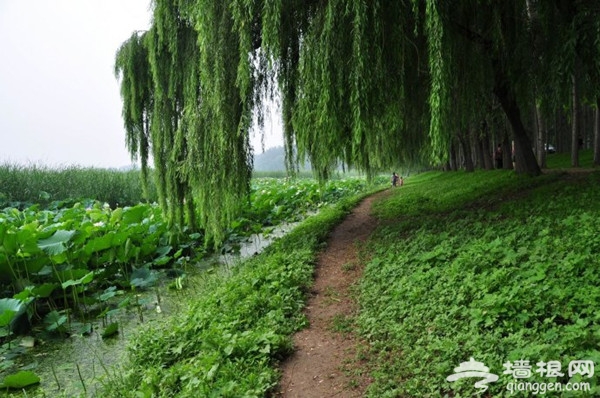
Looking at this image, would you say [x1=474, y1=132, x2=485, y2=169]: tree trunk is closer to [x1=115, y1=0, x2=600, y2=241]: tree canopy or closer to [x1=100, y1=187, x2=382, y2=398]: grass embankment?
[x1=115, y1=0, x2=600, y2=241]: tree canopy

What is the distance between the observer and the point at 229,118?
621cm

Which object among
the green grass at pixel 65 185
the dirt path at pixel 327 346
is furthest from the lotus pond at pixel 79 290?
the green grass at pixel 65 185

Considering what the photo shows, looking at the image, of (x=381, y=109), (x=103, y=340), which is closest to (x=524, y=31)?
(x=381, y=109)

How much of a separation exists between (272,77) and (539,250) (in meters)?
A: 4.63

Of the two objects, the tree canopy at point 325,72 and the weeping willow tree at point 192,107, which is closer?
the tree canopy at point 325,72

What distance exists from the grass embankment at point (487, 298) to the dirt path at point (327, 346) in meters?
0.19

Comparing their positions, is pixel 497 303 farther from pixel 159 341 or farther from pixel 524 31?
pixel 524 31

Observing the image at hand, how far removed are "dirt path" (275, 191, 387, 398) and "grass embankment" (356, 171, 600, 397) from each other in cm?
19

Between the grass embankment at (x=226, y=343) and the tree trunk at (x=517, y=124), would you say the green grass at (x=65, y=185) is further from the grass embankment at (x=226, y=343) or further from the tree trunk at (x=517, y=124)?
the tree trunk at (x=517, y=124)

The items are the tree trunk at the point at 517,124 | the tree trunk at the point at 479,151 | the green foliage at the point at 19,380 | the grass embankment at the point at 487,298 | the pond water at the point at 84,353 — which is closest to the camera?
the grass embankment at the point at 487,298

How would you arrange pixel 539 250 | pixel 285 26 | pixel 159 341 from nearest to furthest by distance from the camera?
pixel 539 250 < pixel 159 341 < pixel 285 26

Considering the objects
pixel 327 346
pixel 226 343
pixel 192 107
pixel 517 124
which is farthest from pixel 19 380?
pixel 517 124

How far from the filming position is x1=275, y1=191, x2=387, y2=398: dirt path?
281 centimetres

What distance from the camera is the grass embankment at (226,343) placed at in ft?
9.66
